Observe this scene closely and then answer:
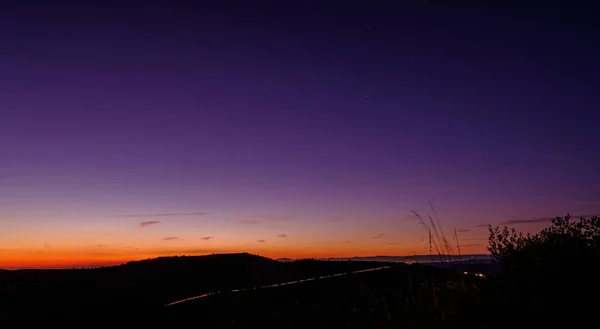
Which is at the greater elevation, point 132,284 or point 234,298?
point 132,284

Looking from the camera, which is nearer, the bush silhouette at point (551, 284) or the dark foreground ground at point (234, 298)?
the bush silhouette at point (551, 284)

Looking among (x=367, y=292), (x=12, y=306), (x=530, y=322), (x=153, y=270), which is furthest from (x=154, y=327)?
(x=153, y=270)

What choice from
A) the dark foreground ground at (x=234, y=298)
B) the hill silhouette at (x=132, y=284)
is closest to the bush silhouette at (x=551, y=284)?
the dark foreground ground at (x=234, y=298)

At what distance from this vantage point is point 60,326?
12.2 metres

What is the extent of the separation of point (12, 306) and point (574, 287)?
16478 mm

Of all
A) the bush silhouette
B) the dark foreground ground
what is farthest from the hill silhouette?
the bush silhouette

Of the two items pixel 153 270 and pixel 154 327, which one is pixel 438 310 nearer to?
pixel 154 327

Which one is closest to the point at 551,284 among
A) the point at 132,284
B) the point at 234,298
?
the point at 234,298

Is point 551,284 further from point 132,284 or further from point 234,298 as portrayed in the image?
point 132,284

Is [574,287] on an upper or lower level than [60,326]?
upper

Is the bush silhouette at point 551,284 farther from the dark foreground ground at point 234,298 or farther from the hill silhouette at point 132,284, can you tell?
the hill silhouette at point 132,284

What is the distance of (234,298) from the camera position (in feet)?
51.6

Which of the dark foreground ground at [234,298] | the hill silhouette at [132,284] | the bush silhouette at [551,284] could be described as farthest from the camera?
the hill silhouette at [132,284]

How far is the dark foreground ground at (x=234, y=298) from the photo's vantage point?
31.5ft
